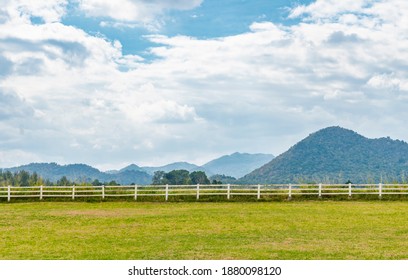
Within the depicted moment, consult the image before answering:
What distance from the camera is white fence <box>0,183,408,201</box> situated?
3756 cm

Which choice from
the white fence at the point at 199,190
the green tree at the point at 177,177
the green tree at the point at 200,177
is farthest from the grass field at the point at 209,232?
the green tree at the point at 177,177

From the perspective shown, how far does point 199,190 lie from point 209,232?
17991 mm

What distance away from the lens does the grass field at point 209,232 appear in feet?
54.4

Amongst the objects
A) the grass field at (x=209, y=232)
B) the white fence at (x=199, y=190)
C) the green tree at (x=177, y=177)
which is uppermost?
the green tree at (x=177, y=177)

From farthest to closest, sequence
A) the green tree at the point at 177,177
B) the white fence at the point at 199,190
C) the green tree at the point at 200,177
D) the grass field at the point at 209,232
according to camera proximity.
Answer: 1. the green tree at the point at 177,177
2. the green tree at the point at 200,177
3. the white fence at the point at 199,190
4. the grass field at the point at 209,232

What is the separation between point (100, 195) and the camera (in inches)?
1544

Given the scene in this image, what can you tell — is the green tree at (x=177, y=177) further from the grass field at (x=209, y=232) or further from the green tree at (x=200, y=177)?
the grass field at (x=209, y=232)

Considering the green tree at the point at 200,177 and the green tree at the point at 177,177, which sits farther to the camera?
the green tree at the point at 177,177

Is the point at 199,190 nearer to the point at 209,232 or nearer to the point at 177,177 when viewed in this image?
the point at 209,232

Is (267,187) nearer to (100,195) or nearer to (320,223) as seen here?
(100,195)

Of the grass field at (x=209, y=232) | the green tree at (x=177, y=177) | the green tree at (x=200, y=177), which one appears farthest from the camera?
the green tree at (x=177, y=177)

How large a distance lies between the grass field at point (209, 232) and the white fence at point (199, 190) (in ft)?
11.4

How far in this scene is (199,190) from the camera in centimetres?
3909

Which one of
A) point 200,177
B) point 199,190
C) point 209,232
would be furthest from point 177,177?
point 209,232
